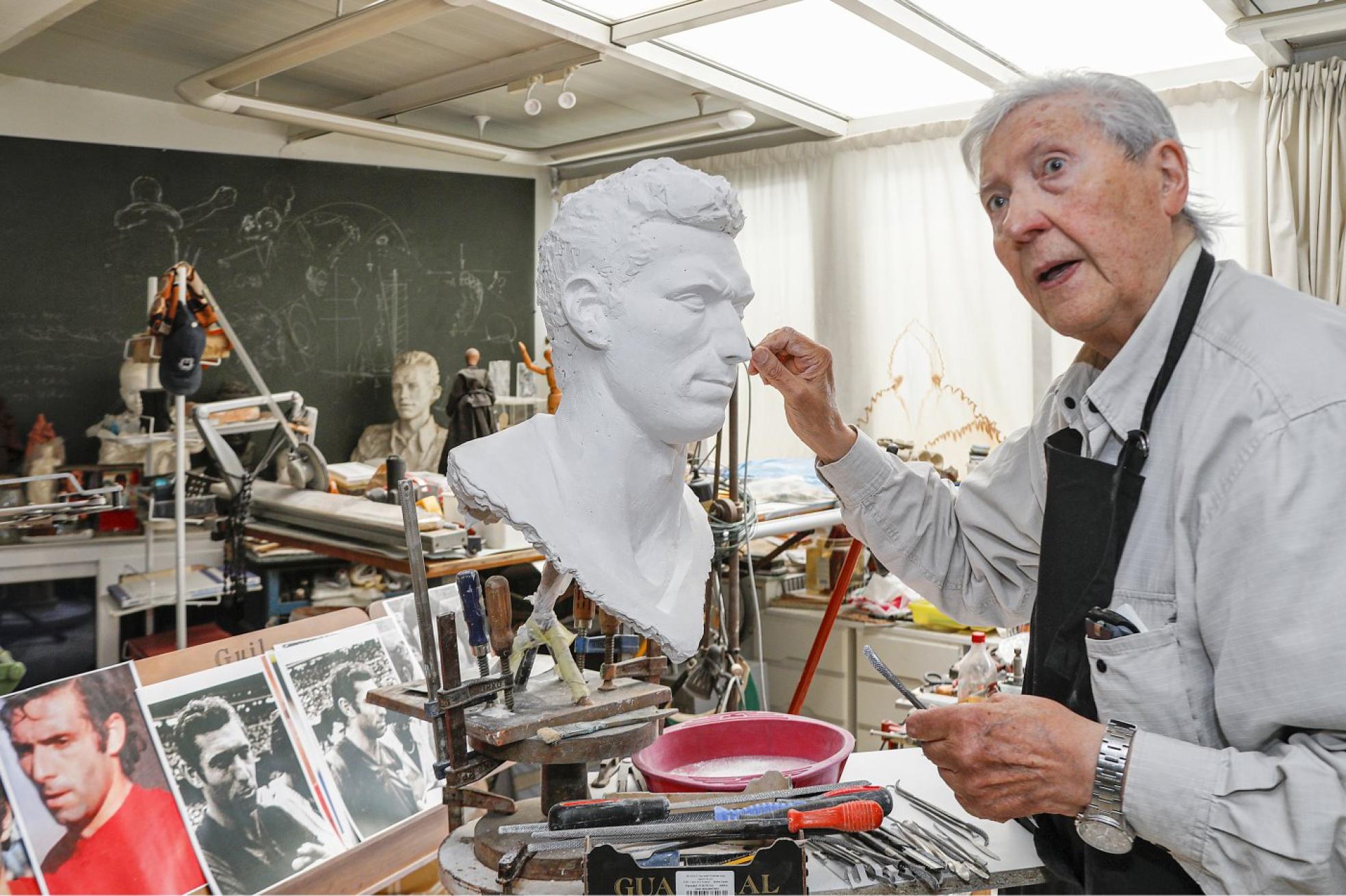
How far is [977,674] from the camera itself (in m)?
2.48

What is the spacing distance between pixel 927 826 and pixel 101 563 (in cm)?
396

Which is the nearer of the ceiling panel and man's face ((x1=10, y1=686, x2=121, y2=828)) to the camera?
man's face ((x1=10, y1=686, x2=121, y2=828))

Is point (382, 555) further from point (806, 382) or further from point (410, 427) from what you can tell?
point (410, 427)

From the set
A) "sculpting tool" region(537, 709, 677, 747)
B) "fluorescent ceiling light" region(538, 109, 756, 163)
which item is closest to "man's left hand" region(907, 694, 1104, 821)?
"sculpting tool" region(537, 709, 677, 747)

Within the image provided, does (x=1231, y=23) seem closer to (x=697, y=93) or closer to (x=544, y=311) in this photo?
(x=697, y=93)

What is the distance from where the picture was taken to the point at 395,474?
3.77 m

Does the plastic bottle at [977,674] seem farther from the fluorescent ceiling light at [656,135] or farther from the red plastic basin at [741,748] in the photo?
the fluorescent ceiling light at [656,135]

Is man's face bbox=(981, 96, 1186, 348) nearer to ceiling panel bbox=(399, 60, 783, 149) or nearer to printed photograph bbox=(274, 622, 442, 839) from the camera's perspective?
printed photograph bbox=(274, 622, 442, 839)

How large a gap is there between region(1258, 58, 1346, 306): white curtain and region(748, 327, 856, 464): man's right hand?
2.82 m

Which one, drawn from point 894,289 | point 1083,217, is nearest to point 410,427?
point 894,289

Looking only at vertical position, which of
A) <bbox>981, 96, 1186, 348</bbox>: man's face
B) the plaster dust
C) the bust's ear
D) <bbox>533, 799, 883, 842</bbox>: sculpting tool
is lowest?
the plaster dust

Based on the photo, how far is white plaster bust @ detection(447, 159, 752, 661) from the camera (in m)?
1.32

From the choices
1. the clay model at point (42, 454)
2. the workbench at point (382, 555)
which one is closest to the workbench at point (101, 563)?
the clay model at point (42, 454)

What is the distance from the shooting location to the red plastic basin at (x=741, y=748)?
144 centimetres
